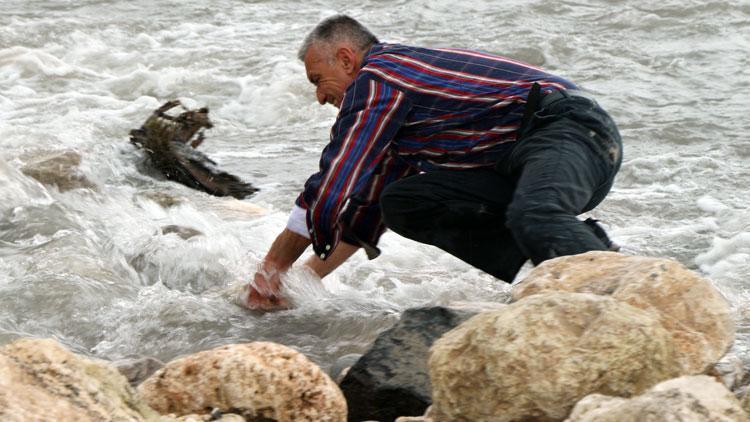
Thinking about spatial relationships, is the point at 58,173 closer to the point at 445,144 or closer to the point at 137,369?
the point at 445,144

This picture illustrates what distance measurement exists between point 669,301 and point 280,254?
2.33 m

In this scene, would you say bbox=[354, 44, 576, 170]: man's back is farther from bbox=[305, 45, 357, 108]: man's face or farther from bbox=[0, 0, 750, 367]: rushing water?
bbox=[0, 0, 750, 367]: rushing water

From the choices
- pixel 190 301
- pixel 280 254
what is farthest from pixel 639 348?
pixel 190 301

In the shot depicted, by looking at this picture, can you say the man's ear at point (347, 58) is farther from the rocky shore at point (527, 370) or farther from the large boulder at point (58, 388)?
the large boulder at point (58, 388)

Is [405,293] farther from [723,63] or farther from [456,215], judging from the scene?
[723,63]

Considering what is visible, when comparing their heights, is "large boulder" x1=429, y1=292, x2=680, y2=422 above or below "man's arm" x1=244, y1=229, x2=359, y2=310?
above

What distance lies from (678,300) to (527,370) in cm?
58

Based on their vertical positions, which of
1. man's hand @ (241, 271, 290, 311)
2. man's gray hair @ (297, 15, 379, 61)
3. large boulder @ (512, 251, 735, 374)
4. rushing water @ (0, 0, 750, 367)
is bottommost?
rushing water @ (0, 0, 750, 367)

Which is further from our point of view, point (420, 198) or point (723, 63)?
point (723, 63)

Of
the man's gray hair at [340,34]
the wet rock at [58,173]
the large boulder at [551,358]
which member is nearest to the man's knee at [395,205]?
the man's gray hair at [340,34]

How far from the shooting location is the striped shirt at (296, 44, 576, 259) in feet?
15.5

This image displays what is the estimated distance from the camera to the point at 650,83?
10.3m

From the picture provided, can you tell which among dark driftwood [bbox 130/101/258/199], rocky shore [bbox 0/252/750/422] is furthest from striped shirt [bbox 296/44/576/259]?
dark driftwood [bbox 130/101/258/199]

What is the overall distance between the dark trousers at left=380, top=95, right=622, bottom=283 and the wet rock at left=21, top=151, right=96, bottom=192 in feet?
8.71
